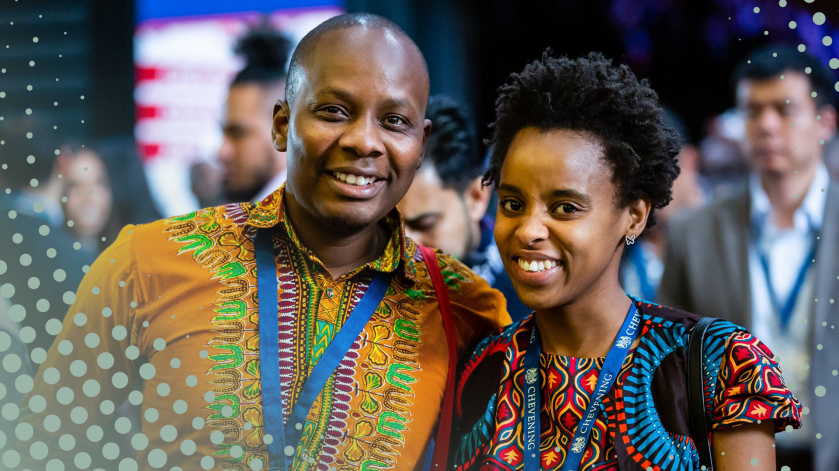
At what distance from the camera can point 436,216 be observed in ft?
10.3

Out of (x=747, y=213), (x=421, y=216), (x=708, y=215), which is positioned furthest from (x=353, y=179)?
(x=747, y=213)

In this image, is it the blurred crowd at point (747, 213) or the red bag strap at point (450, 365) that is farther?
the blurred crowd at point (747, 213)

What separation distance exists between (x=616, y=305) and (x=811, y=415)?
1.62m

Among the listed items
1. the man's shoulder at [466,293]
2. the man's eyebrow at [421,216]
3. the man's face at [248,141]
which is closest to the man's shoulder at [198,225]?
the man's shoulder at [466,293]

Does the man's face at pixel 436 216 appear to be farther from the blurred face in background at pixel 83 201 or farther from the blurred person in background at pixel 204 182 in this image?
the blurred person in background at pixel 204 182

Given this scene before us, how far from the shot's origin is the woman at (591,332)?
165cm

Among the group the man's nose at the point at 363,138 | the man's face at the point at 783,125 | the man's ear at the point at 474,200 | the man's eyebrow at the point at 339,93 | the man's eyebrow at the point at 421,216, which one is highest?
the man's face at the point at 783,125

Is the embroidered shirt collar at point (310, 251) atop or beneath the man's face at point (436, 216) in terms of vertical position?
beneath

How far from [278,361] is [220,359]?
14 centimetres

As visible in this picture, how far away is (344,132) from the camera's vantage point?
72.2 inches

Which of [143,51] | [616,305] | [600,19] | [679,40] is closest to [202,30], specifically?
[143,51]

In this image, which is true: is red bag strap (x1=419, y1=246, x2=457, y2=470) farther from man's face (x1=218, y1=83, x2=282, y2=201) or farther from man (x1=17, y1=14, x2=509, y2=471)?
man's face (x1=218, y1=83, x2=282, y2=201)

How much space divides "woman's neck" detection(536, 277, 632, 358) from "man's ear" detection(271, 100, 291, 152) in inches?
32.5

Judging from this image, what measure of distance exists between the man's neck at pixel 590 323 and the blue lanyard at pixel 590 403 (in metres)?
0.03
